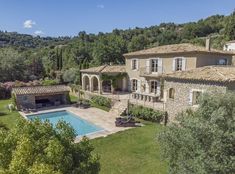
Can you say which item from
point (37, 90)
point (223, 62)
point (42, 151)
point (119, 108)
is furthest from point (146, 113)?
point (42, 151)

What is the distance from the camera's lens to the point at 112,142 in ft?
63.5

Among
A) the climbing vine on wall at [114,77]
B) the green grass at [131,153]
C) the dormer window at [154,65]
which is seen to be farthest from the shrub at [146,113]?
the climbing vine on wall at [114,77]

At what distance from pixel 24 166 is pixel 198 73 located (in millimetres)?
18516

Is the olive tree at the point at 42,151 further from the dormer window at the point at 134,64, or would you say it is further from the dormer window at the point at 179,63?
the dormer window at the point at 134,64

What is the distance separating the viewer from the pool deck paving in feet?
71.6

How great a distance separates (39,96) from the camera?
1308 inches

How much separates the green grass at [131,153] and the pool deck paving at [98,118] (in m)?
1.46

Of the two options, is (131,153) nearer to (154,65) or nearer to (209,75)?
(209,75)

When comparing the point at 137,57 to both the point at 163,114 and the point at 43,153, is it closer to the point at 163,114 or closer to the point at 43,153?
the point at 163,114

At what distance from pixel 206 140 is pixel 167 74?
49.7ft

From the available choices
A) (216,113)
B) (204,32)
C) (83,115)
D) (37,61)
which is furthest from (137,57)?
(204,32)

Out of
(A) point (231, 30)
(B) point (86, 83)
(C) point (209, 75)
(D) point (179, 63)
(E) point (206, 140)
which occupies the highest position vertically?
(A) point (231, 30)

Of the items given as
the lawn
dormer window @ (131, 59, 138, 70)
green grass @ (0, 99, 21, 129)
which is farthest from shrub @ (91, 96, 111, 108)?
green grass @ (0, 99, 21, 129)

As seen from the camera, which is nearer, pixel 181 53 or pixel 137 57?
pixel 181 53
